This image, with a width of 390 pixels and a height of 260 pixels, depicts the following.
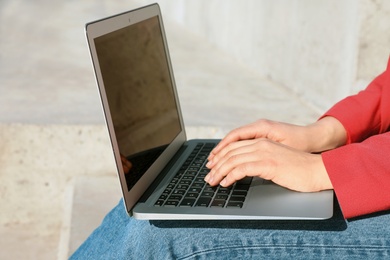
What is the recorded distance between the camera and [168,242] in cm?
131

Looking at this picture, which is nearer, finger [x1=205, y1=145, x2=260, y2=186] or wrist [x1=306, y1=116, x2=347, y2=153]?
finger [x1=205, y1=145, x2=260, y2=186]

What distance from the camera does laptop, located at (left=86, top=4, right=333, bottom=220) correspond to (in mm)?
1374

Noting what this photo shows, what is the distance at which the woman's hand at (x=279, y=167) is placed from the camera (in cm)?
142

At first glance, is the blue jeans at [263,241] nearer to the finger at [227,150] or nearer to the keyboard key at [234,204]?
the keyboard key at [234,204]

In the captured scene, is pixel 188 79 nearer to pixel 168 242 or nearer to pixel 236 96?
pixel 236 96

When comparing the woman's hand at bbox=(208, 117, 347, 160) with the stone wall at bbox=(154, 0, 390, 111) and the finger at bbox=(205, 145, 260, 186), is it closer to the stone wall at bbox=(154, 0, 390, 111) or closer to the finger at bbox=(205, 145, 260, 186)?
the finger at bbox=(205, 145, 260, 186)

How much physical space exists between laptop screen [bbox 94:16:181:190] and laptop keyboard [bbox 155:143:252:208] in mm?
78

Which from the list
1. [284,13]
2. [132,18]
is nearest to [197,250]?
[132,18]

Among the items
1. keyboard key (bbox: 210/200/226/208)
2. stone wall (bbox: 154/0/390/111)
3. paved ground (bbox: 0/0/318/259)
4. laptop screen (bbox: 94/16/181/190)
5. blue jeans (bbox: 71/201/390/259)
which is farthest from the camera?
stone wall (bbox: 154/0/390/111)

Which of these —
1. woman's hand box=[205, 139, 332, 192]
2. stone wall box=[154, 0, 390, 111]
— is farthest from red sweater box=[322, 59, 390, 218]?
stone wall box=[154, 0, 390, 111]

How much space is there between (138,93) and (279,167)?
0.50m

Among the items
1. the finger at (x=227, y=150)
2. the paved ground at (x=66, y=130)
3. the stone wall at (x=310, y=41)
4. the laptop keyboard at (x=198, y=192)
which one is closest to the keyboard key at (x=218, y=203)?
the laptop keyboard at (x=198, y=192)

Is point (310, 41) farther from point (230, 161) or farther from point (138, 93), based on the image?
point (230, 161)

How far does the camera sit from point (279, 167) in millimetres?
1425
